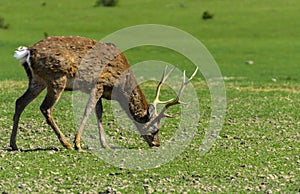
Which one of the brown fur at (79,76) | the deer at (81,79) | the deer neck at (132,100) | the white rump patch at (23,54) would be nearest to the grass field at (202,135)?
the deer at (81,79)

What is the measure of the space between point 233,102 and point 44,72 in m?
10.1

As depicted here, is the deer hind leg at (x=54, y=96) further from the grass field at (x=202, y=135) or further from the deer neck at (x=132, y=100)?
the deer neck at (x=132, y=100)

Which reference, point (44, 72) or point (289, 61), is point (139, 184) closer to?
point (44, 72)

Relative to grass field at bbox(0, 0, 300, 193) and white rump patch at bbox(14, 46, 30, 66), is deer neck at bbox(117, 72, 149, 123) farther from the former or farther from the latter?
white rump patch at bbox(14, 46, 30, 66)

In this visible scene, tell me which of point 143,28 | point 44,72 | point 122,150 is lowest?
point 143,28

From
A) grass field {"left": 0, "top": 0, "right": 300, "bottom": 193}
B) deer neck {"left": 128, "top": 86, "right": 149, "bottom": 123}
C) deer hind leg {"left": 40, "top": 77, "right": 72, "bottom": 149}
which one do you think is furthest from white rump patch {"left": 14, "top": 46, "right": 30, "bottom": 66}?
deer neck {"left": 128, "top": 86, "right": 149, "bottom": 123}

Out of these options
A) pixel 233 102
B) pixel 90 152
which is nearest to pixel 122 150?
pixel 90 152

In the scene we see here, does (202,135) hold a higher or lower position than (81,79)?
lower

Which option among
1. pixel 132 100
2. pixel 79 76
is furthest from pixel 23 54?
pixel 132 100

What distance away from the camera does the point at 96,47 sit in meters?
15.1

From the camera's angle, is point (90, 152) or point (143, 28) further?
point (143, 28)

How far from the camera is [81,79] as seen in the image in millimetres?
14867

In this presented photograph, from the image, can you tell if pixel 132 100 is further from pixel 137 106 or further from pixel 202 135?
pixel 202 135

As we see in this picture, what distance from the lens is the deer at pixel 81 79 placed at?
1448 cm
